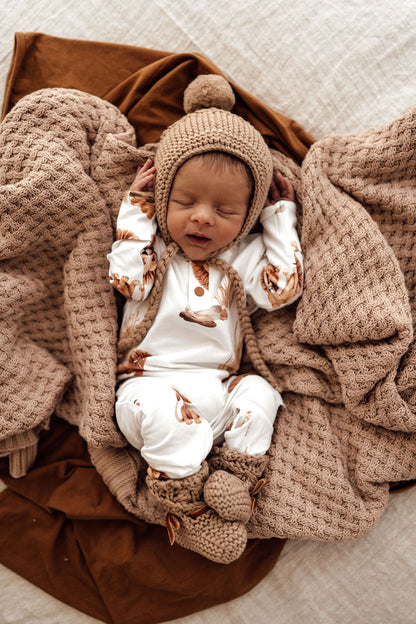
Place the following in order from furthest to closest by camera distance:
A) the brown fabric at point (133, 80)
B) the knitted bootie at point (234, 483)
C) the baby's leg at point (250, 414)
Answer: the brown fabric at point (133, 80)
the baby's leg at point (250, 414)
the knitted bootie at point (234, 483)

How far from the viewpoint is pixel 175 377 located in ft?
3.76

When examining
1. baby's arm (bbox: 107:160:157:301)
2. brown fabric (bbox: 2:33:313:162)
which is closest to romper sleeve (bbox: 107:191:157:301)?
baby's arm (bbox: 107:160:157:301)

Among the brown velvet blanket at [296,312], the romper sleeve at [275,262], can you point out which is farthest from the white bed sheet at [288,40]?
the romper sleeve at [275,262]

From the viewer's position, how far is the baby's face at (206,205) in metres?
1.06

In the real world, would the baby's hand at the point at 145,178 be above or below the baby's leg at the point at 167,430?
above

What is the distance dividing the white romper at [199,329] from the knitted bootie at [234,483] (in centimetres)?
3

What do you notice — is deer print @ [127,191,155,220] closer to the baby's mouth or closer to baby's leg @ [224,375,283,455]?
the baby's mouth

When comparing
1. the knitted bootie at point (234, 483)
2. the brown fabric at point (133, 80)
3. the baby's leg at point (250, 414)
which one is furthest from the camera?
the brown fabric at point (133, 80)

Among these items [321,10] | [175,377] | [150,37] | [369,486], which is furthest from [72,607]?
[321,10]

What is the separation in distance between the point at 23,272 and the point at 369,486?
3.19ft

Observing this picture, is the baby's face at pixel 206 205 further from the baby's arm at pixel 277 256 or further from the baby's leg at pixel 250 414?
the baby's leg at pixel 250 414

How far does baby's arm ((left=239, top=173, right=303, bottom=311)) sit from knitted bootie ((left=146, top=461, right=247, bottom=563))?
431 millimetres

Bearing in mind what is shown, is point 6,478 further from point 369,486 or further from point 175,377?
point 369,486

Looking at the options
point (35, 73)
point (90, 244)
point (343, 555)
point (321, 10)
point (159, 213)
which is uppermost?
point (321, 10)
